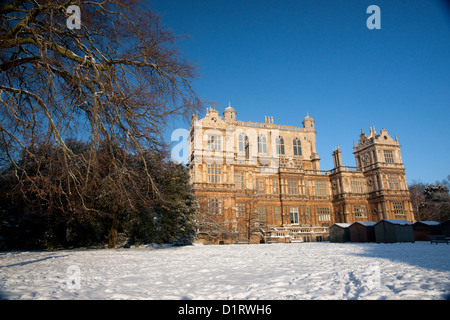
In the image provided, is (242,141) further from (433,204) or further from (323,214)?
(433,204)

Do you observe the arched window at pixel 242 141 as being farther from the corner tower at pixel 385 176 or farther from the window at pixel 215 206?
the corner tower at pixel 385 176

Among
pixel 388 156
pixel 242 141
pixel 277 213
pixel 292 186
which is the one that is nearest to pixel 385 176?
pixel 388 156

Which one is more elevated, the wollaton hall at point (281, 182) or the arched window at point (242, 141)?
the arched window at point (242, 141)

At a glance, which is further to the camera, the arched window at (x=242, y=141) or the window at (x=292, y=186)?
the arched window at (x=242, y=141)

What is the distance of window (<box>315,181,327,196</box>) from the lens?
3770cm

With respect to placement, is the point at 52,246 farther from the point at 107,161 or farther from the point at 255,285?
the point at 255,285

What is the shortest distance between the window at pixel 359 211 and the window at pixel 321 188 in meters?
4.18

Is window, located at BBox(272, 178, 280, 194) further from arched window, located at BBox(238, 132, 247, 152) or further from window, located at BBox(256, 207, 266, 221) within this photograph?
arched window, located at BBox(238, 132, 247, 152)

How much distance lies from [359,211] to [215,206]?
20.0 metres

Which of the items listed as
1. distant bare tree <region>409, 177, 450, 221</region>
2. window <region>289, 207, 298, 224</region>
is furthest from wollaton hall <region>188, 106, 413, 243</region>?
distant bare tree <region>409, 177, 450, 221</region>

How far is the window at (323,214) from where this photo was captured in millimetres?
36562

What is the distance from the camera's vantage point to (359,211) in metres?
36.8

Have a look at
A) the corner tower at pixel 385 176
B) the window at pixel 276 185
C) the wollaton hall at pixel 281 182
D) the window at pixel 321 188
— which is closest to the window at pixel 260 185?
the wollaton hall at pixel 281 182
